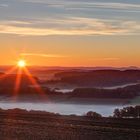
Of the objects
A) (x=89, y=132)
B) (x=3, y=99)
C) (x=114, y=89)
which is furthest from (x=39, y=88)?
(x=89, y=132)

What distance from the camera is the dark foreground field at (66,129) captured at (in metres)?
28.9

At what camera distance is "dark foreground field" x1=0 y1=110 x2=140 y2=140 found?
28.9 meters

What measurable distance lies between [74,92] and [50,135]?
38.7 meters

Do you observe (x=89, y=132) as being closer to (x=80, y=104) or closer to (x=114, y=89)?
(x=80, y=104)

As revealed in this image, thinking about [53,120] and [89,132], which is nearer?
[89,132]

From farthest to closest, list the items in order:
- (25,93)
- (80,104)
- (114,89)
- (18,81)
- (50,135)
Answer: (18,81) → (25,93) → (114,89) → (80,104) → (50,135)

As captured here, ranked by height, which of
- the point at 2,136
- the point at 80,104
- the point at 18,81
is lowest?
the point at 2,136

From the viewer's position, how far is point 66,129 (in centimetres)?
3092

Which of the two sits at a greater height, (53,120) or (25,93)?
(25,93)

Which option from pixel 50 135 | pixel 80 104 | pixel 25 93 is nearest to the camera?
pixel 50 135

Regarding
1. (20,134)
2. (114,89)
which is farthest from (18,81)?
(20,134)

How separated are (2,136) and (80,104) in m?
32.2

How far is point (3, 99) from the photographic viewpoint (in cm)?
7044

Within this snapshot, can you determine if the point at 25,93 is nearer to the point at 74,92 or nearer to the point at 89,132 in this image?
the point at 74,92
